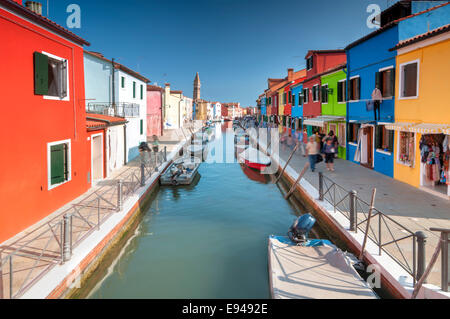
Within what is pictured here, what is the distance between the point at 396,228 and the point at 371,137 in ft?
30.9

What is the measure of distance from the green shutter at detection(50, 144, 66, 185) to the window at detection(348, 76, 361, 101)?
13.8 meters

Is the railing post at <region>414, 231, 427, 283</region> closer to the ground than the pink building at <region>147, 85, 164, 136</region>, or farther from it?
closer to the ground

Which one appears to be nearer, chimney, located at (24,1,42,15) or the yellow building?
the yellow building

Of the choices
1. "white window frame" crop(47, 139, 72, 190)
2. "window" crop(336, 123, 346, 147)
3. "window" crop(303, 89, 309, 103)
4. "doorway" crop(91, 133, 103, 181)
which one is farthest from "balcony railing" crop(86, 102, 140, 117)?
"window" crop(303, 89, 309, 103)

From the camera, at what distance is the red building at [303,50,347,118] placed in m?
25.5

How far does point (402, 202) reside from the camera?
33.0 feet

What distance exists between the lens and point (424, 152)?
11008 millimetres

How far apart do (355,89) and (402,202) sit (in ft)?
30.2

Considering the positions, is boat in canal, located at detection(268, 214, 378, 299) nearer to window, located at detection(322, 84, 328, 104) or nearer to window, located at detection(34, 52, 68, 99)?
window, located at detection(34, 52, 68, 99)

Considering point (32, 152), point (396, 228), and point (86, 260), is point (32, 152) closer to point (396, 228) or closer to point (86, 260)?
point (86, 260)

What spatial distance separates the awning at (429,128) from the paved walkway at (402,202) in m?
2.03

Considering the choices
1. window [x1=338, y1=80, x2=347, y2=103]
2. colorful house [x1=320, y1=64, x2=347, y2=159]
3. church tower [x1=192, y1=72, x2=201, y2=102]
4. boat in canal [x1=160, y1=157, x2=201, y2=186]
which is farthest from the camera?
church tower [x1=192, y1=72, x2=201, y2=102]

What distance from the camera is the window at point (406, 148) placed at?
39.9ft
